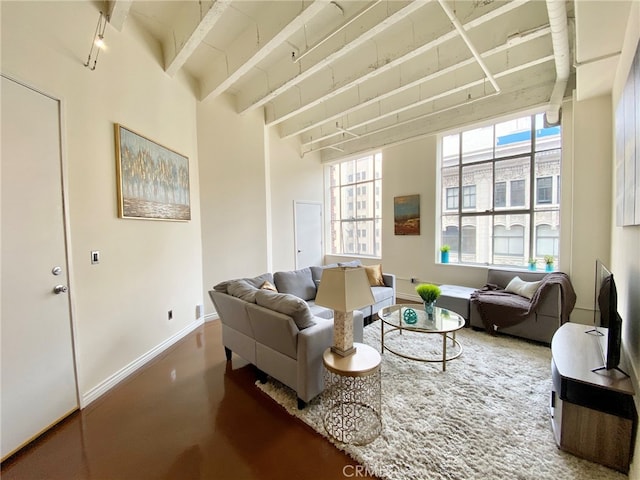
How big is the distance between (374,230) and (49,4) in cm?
538

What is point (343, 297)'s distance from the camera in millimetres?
1755

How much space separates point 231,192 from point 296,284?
1915mm

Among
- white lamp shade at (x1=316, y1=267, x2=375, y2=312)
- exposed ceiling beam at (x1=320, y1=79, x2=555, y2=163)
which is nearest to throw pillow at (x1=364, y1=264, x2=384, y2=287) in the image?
→ white lamp shade at (x1=316, y1=267, x2=375, y2=312)

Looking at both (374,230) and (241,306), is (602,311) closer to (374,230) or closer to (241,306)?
(241,306)

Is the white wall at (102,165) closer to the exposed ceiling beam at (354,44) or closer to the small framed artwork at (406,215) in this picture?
the exposed ceiling beam at (354,44)

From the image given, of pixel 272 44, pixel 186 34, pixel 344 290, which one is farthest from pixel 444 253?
pixel 186 34

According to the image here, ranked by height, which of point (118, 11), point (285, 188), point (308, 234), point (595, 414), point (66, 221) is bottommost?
point (595, 414)

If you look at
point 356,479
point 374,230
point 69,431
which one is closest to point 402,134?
point 374,230

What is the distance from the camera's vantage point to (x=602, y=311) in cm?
176

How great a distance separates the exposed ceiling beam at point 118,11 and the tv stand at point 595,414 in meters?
4.22

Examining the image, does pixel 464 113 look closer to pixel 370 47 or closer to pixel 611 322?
pixel 370 47

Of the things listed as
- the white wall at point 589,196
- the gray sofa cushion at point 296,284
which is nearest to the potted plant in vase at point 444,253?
the white wall at point 589,196

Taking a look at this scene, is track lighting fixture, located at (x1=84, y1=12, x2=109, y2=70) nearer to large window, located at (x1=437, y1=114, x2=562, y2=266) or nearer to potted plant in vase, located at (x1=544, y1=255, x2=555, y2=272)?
large window, located at (x1=437, y1=114, x2=562, y2=266)

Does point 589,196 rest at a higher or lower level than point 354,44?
lower
